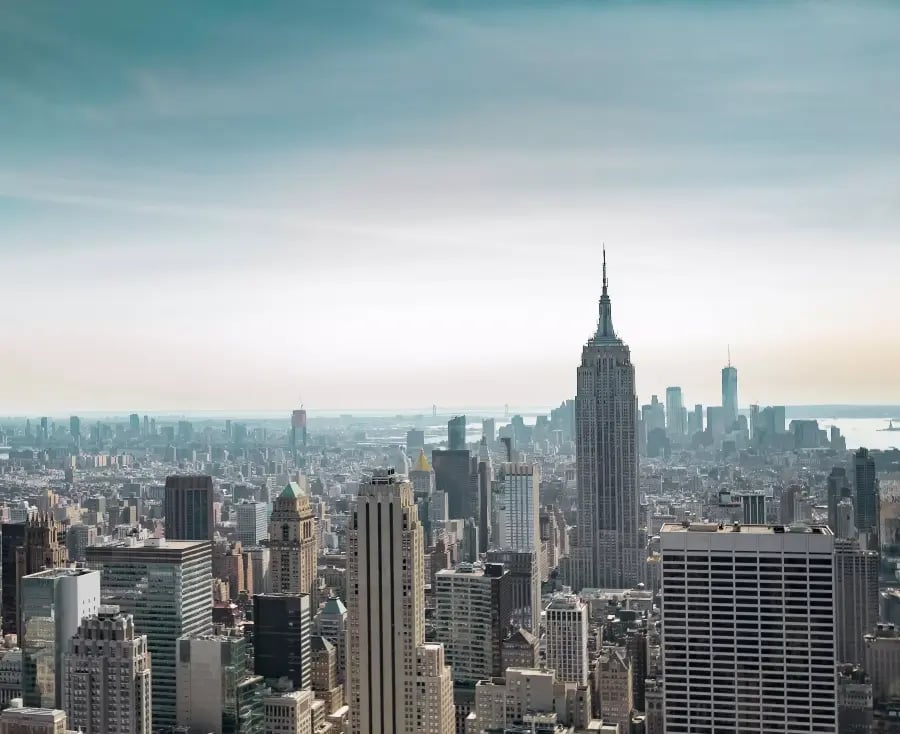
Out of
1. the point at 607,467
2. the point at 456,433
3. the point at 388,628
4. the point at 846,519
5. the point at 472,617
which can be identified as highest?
the point at 456,433

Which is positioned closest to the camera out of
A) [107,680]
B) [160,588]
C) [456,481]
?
[107,680]

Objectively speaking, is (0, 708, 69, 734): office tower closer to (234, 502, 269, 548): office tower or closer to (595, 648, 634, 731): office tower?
(595, 648, 634, 731): office tower

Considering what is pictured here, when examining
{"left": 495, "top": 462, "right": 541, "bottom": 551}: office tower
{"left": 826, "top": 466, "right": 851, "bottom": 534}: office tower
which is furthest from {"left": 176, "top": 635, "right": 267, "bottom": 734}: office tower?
{"left": 495, "top": 462, "right": 541, "bottom": 551}: office tower

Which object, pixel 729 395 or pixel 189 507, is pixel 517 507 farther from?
pixel 729 395

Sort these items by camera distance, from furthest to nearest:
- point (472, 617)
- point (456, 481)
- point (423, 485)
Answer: point (456, 481) < point (423, 485) < point (472, 617)

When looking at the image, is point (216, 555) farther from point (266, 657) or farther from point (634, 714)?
point (634, 714)

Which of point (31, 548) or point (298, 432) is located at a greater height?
point (298, 432)

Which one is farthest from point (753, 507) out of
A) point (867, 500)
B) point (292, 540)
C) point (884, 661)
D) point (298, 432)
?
point (292, 540)
